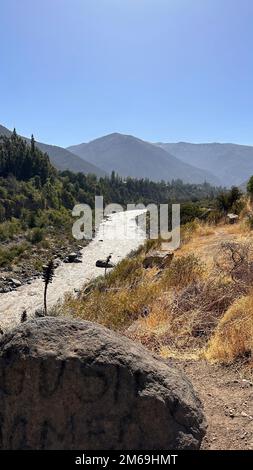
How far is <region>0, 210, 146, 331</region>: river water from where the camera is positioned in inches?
889

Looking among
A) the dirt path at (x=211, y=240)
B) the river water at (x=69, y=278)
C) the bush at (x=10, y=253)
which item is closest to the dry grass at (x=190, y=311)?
the dirt path at (x=211, y=240)

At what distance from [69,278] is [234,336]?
83.7 ft

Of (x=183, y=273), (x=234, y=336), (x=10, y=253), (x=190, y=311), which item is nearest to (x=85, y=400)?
(x=234, y=336)

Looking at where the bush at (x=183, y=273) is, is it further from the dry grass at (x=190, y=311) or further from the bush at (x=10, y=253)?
the bush at (x=10, y=253)

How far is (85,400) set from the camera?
3.05m

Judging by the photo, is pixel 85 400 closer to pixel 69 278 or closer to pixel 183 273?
pixel 183 273

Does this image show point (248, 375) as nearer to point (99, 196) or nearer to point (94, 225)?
point (94, 225)

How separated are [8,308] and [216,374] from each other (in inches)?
809

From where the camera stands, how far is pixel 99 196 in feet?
286

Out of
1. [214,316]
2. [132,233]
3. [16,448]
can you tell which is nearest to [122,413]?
[16,448]

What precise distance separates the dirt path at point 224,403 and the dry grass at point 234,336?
0.80 ft

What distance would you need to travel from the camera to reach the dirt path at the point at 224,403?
11.2ft

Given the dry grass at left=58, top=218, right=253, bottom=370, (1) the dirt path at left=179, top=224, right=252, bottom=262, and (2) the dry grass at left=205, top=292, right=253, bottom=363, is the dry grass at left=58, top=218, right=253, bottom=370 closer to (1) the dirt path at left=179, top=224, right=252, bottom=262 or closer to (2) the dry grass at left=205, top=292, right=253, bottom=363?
(2) the dry grass at left=205, top=292, right=253, bottom=363

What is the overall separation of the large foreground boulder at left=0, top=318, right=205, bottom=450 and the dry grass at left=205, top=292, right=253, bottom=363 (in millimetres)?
1977
